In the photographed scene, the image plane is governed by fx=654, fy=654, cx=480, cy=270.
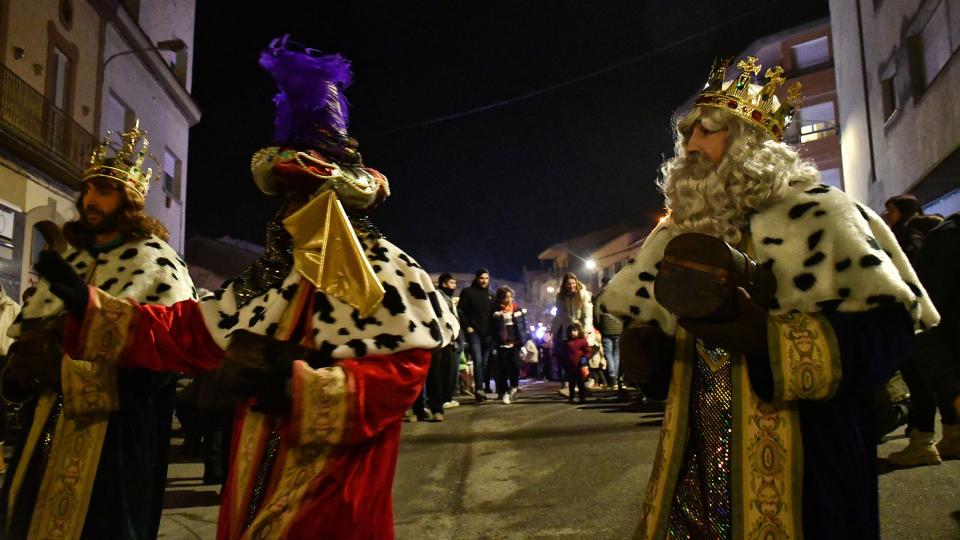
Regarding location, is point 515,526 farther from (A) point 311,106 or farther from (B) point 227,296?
(A) point 311,106

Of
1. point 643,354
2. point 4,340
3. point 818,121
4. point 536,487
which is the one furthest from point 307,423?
point 818,121

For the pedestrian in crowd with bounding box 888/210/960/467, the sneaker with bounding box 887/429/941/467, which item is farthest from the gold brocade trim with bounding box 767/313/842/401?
the sneaker with bounding box 887/429/941/467

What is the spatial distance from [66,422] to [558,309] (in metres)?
8.53

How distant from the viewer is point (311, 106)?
266 centimetres

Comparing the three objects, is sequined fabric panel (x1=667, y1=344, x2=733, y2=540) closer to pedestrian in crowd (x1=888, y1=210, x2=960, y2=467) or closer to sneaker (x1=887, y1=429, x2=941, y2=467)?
pedestrian in crowd (x1=888, y1=210, x2=960, y2=467)

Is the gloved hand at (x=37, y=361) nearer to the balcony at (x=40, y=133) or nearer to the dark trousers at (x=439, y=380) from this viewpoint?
the dark trousers at (x=439, y=380)

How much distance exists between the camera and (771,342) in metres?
1.64

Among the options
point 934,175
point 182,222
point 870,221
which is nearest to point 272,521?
point 870,221

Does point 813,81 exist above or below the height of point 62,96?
above

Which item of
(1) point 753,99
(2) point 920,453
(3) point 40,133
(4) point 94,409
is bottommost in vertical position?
(2) point 920,453

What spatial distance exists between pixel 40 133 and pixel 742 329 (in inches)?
619

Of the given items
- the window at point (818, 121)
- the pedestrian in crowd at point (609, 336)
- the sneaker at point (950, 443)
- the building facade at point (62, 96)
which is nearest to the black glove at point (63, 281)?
the sneaker at point (950, 443)

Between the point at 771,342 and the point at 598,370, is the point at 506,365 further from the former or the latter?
the point at 771,342

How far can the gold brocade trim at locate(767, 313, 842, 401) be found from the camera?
5.28ft
